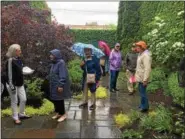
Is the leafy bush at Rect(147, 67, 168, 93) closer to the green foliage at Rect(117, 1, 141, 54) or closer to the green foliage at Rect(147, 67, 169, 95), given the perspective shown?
the green foliage at Rect(147, 67, 169, 95)

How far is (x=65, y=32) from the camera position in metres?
12.3

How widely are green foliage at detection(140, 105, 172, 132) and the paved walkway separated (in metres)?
0.56

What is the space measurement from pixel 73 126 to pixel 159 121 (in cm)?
170

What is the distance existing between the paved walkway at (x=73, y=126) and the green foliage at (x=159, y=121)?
56cm

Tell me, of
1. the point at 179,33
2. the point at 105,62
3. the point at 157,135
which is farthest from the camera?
the point at 105,62

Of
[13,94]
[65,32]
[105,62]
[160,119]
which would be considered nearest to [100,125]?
[160,119]

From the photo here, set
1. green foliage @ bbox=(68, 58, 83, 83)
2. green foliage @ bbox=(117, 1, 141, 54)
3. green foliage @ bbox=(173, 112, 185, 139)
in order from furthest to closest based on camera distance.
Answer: green foliage @ bbox=(117, 1, 141, 54) < green foliage @ bbox=(68, 58, 83, 83) < green foliage @ bbox=(173, 112, 185, 139)

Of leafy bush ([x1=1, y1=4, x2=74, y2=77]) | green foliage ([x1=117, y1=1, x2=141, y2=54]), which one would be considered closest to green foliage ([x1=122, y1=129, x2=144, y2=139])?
leafy bush ([x1=1, y1=4, x2=74, y2=77])

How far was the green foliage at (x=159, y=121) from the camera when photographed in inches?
271

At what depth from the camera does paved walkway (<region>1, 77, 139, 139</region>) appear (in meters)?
6.93

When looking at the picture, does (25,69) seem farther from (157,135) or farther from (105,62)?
(105,62)

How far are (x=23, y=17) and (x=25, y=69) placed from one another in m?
2.12

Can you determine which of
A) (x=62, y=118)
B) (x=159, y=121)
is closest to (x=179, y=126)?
(x=159, y=121)

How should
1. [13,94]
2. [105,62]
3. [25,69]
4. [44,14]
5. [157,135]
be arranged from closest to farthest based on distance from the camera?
[157,135], [13,94], [25,69], [44,14], [105,62]
